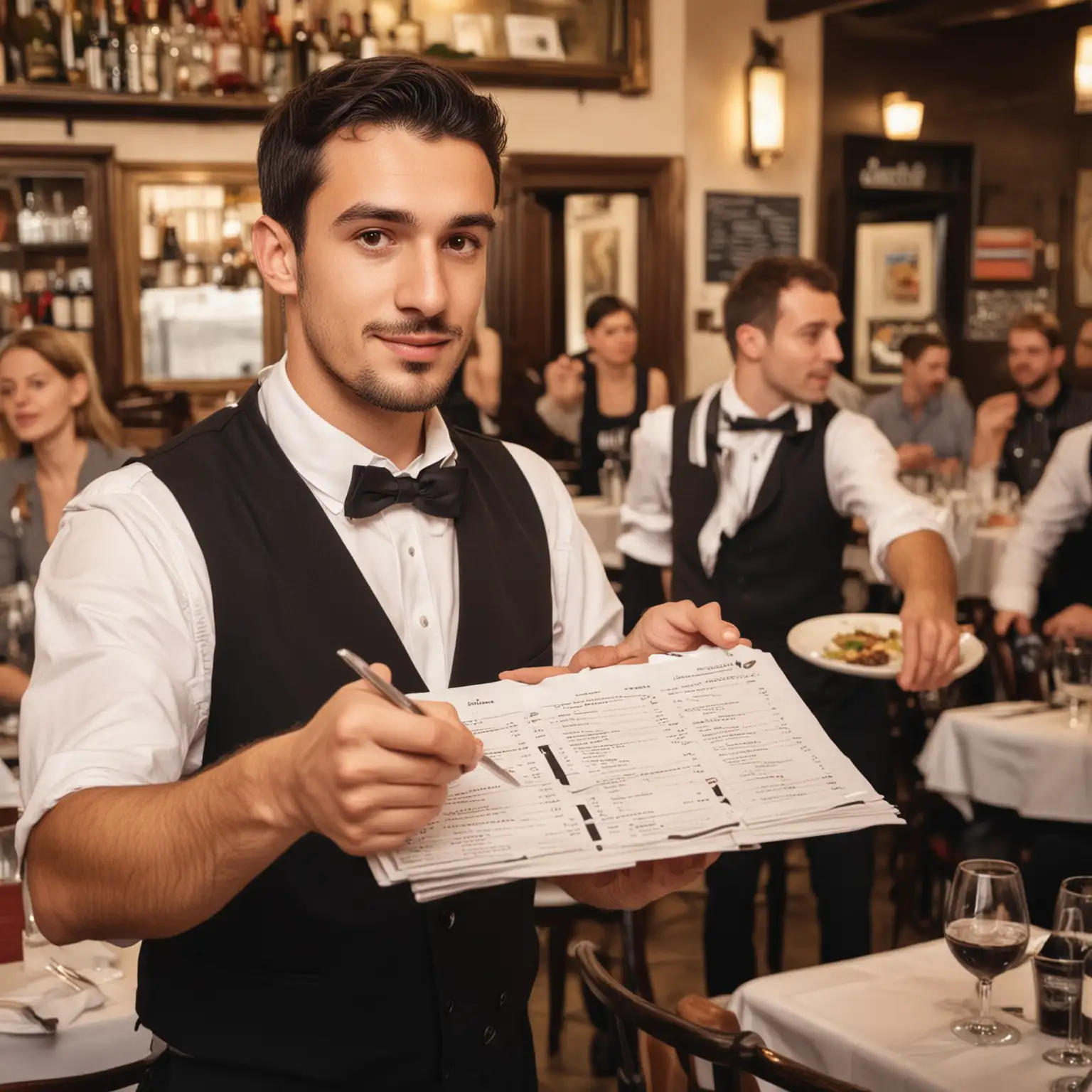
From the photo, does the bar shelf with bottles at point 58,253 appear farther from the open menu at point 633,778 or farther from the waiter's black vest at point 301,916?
the open menu at point 633,778

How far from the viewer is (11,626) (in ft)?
10.3

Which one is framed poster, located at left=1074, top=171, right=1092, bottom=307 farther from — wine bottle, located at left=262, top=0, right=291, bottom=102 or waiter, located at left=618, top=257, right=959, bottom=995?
waiter, located at left=618, top=257, right=959, bottom=995

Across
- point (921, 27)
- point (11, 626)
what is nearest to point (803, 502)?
point (11, 626)

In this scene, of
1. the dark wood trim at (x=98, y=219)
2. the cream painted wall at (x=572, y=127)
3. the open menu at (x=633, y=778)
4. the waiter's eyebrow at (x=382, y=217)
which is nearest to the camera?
the open menu at (x=633, y=778)

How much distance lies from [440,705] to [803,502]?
2.73 metres

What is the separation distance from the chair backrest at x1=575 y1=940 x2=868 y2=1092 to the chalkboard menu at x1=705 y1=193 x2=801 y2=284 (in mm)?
6965

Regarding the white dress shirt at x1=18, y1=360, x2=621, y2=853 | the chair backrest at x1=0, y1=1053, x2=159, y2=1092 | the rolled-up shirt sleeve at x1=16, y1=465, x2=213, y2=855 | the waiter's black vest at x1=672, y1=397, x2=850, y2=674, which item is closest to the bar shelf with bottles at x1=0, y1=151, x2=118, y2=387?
the waiter's black vest at x1=672, y1=397, x2=850, y2=674

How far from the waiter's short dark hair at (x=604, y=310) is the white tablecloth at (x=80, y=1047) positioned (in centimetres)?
568

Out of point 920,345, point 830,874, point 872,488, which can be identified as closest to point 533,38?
point 920,345

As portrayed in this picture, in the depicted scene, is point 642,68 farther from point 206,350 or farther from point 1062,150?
point 1062,150

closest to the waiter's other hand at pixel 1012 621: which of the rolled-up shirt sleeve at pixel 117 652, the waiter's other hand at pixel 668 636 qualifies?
the waiter's other hand at pixel 668 636

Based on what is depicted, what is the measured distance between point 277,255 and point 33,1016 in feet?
3.56

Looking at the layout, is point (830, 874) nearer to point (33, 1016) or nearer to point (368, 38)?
point (33, 1016)

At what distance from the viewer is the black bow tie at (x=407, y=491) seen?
1516 mm
